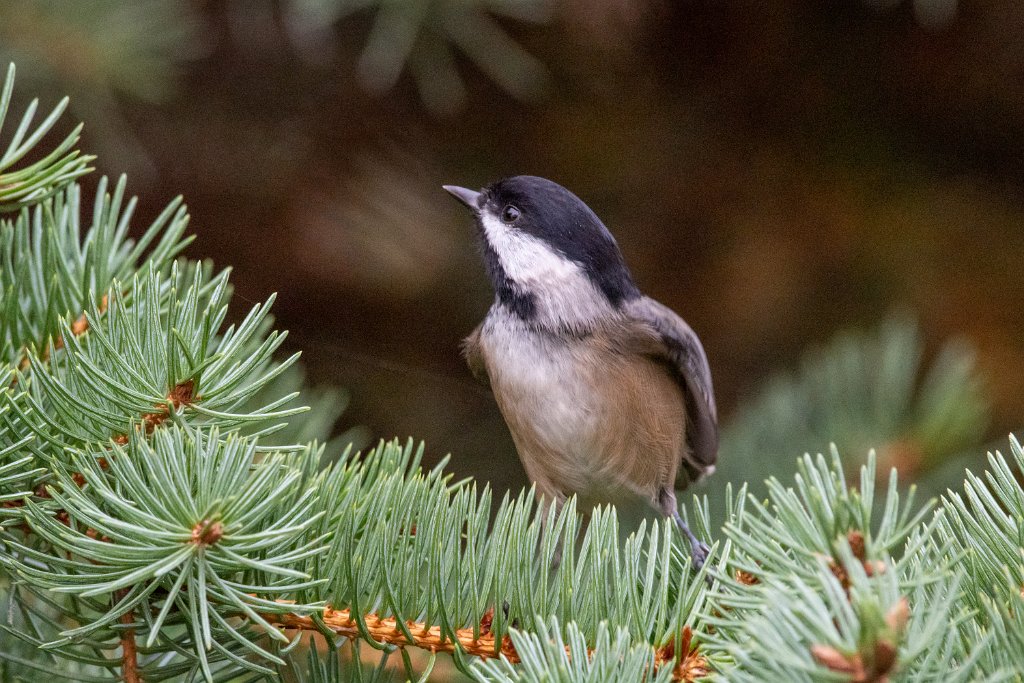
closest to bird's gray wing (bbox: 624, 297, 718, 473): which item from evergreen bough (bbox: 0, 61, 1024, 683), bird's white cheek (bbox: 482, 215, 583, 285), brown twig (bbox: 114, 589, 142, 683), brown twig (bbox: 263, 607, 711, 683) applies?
bird's white cheek (bbox: 482, 215, 583, 285)

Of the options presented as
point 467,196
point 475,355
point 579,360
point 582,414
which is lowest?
point 582,414

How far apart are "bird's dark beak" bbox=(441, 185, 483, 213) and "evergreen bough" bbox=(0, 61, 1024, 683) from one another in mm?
1061

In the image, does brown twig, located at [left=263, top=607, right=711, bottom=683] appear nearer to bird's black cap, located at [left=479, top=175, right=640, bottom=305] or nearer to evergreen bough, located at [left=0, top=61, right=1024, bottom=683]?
evergreen bough, located at [left=0, top=61, right=1024, bottom=683]

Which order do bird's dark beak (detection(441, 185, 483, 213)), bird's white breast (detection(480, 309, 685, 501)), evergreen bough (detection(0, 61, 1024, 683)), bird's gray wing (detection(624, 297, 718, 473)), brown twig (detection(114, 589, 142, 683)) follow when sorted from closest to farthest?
evergreen bough (detection(0, 61, 1024, 683))
brown twig (detection(114, 589, 142, 683))
bird's white breast (detection(480, 309, 685, 501))
bird's gray wing (detection(624, 297, 718, 473))
bird's dark beak (detection(441, 185, 483, 213))

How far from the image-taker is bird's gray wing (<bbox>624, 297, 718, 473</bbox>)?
2.13 metres

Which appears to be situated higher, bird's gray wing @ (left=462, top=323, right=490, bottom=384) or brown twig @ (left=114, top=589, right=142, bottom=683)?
bird's gray wing @ (left=462, top=323, right=490, bottom=384)

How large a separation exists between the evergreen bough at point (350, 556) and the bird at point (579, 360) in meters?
0.79

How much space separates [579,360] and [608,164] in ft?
2.50

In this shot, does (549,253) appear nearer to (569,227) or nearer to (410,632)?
(569,227)

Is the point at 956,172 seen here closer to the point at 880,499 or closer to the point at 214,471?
the point at 880,499

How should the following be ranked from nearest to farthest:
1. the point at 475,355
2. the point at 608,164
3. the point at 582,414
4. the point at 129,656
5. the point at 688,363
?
the point at 129,656
the point at 582,414
the point at 688,363
the point at 475,355
the point at 608,164

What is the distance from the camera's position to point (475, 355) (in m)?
2.29

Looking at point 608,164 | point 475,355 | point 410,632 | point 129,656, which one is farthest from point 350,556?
point 608,164

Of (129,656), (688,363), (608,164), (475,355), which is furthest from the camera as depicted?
(608,164)
